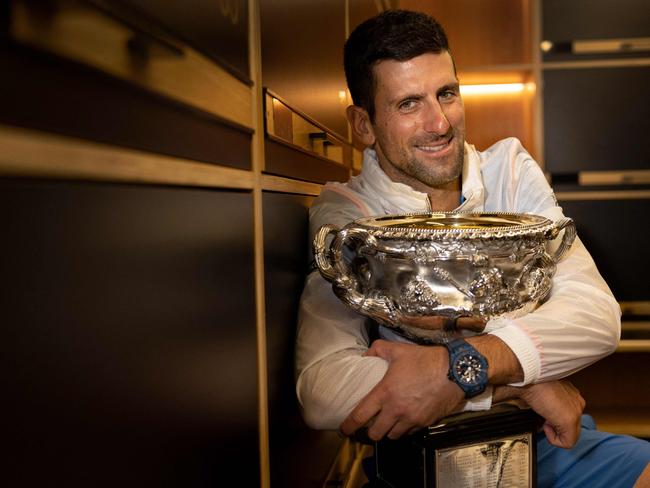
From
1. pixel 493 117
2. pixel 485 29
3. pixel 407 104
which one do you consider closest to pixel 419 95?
pixel 407 104

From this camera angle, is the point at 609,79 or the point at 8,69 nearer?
the point at 8,69

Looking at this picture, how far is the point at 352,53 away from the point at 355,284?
0.58 meters

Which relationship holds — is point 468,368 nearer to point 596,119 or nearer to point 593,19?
point 596,119

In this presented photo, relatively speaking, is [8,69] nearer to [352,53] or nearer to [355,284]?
[355,284]

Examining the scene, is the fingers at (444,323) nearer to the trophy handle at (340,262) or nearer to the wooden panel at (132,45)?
the trophy handle at (340,262)

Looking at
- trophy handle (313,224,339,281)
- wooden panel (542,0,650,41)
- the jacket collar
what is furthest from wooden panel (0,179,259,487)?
wooden panel (542,0,650,41)

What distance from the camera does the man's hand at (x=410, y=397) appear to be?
89 centimetres

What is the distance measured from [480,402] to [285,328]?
1.16 ft

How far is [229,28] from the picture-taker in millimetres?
831

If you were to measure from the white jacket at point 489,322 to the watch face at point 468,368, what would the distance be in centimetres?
6

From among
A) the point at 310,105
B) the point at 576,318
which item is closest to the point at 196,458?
the point at 576,318

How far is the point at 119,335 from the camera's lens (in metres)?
0.53

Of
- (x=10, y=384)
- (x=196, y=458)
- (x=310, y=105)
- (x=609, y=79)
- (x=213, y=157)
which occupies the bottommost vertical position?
(x=196, y=458)

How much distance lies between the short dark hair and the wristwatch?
567mm
